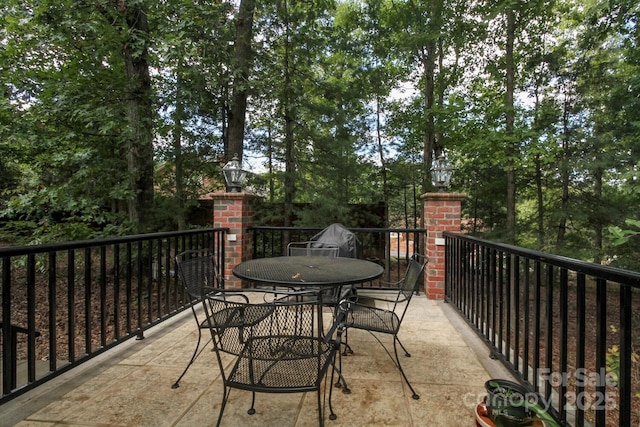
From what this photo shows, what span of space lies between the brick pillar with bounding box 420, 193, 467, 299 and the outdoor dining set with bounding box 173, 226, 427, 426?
140cm

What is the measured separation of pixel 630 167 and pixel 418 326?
501 cm

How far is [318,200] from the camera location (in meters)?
6.50

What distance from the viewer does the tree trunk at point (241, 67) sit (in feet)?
18.4

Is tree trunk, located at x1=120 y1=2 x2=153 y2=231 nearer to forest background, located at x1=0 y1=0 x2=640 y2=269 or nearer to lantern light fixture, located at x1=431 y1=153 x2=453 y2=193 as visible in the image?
forest background, located at x1=0 y1=0 x2=640 y2=269

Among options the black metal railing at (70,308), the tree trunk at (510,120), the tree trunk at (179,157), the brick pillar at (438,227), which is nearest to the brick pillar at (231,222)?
the black metal railing at (70,308)

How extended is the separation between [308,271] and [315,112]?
4.59m

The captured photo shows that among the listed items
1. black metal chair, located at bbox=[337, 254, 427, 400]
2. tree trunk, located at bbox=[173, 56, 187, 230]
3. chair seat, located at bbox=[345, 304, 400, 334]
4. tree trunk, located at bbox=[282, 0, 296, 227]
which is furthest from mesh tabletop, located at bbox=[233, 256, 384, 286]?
tree trunk, located at bbox=[282, 0, 296, 227]

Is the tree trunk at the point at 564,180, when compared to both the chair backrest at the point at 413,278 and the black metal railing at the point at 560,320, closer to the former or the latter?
the black metal railing at the point at 560,320

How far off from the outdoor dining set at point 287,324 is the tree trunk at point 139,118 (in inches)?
125

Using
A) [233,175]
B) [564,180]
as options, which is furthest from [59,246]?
[564,180]

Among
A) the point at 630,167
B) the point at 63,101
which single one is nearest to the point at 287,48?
the point at 63,101

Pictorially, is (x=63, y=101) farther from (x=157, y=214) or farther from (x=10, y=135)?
(x=157, y=214)

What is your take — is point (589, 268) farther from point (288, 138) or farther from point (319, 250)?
point (288, 138)

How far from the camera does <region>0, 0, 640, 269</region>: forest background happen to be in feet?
15.4
